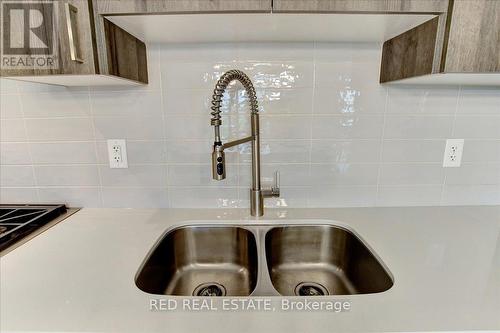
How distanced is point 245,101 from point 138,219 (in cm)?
61

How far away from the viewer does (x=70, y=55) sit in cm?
65

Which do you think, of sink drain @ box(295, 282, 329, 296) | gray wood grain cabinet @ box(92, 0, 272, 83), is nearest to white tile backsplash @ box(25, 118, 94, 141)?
gray wood grain cabinet @ box(92, 0, 272, 83)

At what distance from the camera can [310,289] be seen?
0.88 metres

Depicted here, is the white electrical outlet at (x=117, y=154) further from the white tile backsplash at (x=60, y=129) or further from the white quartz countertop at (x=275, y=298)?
the white quartz countertop at (x=275, y=298)

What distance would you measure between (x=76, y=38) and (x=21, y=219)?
2.34ft

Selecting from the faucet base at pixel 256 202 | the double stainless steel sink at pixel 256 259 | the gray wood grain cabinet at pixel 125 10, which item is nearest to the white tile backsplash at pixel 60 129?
the gray wood grain cabinet at pixel 125 10

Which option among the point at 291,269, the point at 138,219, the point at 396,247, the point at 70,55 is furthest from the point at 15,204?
the point at 396,247

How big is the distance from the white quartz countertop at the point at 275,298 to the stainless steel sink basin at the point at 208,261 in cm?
5

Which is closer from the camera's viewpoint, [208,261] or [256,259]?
[256,259]

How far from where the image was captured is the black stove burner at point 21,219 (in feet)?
2.66

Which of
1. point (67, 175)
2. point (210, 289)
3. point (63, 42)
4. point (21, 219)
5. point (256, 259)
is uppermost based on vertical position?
point (63, 42)

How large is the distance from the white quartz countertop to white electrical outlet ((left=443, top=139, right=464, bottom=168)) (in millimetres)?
204

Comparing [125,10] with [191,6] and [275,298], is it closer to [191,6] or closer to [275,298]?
[191,6]

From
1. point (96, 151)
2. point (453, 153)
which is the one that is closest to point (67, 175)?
point (96, 151)
